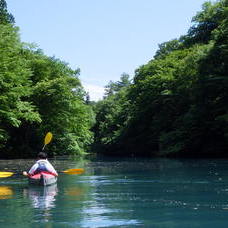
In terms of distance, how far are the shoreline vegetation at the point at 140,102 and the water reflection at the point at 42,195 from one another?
16497 mm

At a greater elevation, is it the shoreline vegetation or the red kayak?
the shoreline vegetation

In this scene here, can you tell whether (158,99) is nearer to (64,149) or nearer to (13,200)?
(64,149)

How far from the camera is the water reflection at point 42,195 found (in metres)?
12.7

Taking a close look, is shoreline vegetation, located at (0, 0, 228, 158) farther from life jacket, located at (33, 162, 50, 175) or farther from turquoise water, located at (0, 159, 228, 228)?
turquoise water, located at (0, 159, 228, 228)

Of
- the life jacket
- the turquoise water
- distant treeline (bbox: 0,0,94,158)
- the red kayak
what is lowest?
the turquoise water

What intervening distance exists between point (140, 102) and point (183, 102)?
821 cm

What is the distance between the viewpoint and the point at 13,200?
536 inches

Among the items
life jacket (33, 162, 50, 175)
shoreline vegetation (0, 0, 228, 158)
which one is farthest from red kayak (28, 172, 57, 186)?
shoreline vegetation (0, 0, 228, 158)

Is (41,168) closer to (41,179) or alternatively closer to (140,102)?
(41,179)

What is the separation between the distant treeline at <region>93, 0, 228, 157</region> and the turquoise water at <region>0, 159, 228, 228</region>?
22.2 meters

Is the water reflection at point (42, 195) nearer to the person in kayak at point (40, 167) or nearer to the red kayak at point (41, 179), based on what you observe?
the red kayak at point (41, 179)

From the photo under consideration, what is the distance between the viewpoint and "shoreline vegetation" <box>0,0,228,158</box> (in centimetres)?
3684

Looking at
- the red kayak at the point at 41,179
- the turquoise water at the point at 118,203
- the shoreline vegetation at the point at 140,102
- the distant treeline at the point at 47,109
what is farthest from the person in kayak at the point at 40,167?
the distant treeline at the point at 47,109

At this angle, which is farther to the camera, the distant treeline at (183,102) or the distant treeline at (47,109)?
the distant treeline at (47,109)
